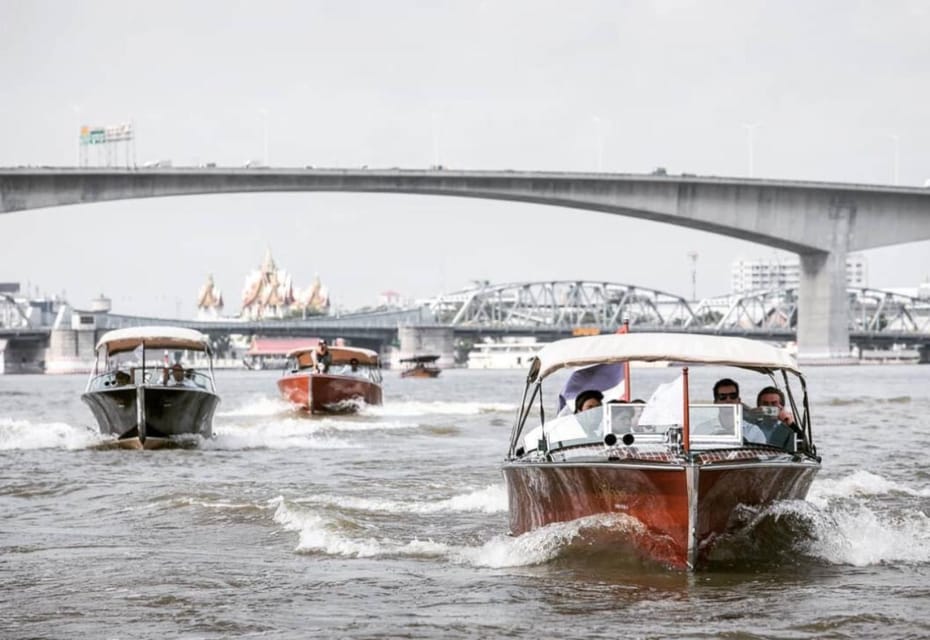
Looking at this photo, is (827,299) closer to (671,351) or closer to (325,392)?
(325,392)

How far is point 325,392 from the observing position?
38250 mm

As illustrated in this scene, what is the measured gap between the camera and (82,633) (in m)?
10.1

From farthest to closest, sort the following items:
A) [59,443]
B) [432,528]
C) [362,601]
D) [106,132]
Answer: [106,132] < [59,443] < [432,528] < [362,601]

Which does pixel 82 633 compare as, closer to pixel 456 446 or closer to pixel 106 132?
pixel 456 446

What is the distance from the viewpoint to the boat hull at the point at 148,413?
2653 cm

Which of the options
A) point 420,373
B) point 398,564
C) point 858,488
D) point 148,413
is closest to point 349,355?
point 148,413

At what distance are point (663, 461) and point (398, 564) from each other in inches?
104

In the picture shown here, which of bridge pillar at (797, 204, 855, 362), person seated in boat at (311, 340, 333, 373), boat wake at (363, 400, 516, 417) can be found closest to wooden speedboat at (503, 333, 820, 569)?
person seated in boat at (311, 340, 333, 373)

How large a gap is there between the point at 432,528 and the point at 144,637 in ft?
19.9

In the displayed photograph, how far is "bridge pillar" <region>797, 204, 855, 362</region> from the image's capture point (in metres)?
103

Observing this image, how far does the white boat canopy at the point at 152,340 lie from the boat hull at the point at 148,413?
4.44 ft

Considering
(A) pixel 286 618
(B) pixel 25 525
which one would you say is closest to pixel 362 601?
(A) pixel 286 618

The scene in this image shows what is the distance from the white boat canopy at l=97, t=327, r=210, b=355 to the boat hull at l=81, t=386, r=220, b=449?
4.44 ft

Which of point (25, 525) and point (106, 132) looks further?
point (106, 132)
